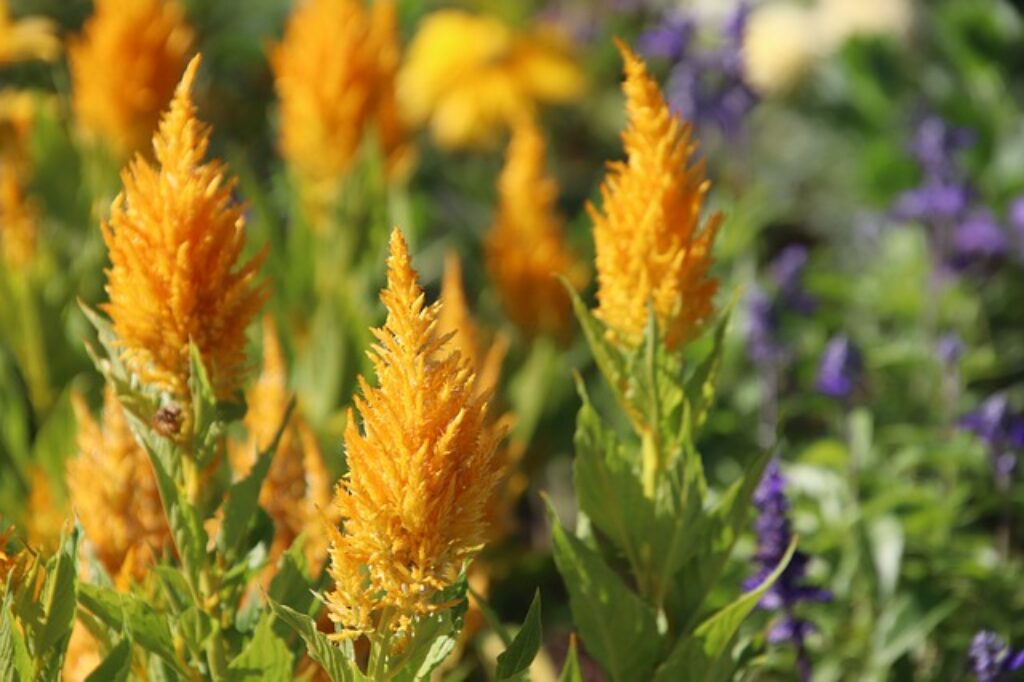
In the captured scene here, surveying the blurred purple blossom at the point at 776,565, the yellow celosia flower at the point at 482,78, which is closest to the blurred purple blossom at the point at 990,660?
the blurred purple blossom at the point at 776,565

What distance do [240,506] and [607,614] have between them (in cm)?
48

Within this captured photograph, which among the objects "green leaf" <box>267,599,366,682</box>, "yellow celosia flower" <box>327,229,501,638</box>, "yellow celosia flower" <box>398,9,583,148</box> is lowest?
"yellow celosia flower" <box>398,9,583,148</box>

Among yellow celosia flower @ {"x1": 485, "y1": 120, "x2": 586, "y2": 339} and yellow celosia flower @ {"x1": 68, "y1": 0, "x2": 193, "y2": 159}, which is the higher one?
yellow celosia flower @ {"x1": 68, "y1": 0, "x2": 193, "y2": 159}

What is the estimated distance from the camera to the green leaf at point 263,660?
1.70 meters

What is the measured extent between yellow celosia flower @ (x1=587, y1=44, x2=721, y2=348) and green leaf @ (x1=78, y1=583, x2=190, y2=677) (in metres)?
0.66

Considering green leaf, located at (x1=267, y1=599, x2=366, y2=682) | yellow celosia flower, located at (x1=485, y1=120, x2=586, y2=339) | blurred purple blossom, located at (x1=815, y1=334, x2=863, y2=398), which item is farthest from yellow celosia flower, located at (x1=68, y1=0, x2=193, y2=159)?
green leaf, located at (x1=267, y1=599, x2=366, y2=682)

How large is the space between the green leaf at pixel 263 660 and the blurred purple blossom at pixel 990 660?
40.0 inches

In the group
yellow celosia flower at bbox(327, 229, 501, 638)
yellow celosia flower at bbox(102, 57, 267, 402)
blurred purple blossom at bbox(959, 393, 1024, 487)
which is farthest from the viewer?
blurred purple blossom at bbox(959, 393, 1024, 487)

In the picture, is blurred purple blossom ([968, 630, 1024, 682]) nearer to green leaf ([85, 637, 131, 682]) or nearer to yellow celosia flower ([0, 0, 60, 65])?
green leaf ([85, 637, 131, 682])

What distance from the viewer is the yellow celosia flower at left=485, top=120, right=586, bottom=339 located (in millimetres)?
3285

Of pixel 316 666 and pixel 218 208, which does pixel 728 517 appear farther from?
pixel 218 208

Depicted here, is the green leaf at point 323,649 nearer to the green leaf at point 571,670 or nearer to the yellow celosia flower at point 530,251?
the green leaf at point 571,670

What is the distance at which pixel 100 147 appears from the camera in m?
3.44

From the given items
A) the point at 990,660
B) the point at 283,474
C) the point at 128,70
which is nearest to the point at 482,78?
the point at 128,70
